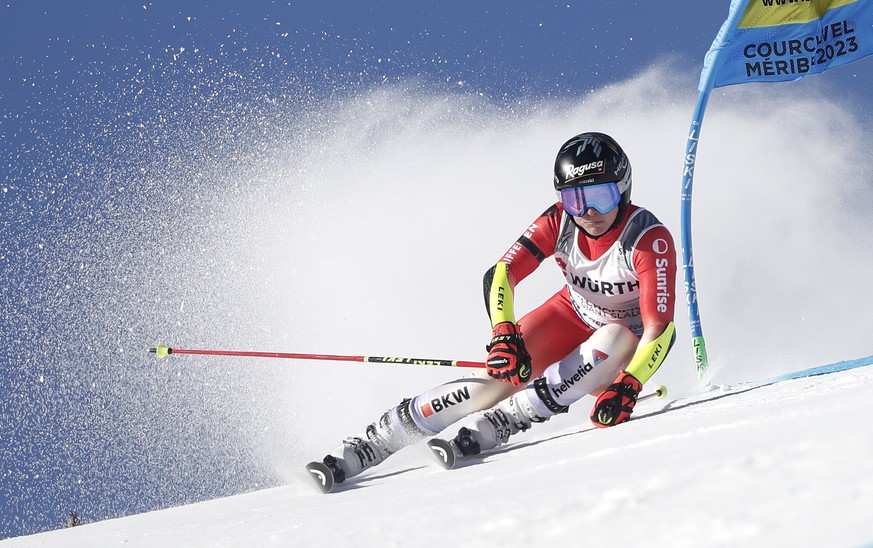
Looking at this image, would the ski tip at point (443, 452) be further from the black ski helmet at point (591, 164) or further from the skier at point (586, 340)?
the black ski helmet at point (591, 164)

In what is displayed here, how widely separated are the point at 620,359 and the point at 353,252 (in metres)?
6.28

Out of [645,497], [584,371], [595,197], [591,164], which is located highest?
[591,164]

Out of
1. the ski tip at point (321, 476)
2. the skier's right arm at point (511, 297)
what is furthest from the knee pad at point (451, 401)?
the ski tip at point (321, 476)

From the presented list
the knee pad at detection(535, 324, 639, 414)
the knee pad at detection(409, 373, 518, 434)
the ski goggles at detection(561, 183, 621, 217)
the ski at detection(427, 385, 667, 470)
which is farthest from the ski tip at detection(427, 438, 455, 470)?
the ski goggles at detection(561, 183, 621, 217)

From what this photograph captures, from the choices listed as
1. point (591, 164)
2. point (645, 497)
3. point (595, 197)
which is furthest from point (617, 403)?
point (645, 497)

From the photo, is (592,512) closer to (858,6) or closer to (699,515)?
(699,515)

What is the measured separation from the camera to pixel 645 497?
4.91 ft

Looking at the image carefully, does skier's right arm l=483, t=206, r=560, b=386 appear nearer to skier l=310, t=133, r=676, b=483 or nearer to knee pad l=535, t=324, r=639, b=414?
skier l=310, t=133, r=676, b=483

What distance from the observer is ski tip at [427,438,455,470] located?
138 inches

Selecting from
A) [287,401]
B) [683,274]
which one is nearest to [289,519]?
[683,274]

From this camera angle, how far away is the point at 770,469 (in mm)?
1455

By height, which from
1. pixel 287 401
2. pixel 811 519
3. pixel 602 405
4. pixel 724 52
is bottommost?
pixel 811 519

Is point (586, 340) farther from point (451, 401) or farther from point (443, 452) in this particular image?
point (443, 452)

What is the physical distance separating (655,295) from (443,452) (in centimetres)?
119
